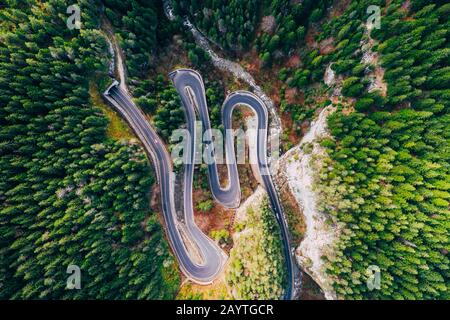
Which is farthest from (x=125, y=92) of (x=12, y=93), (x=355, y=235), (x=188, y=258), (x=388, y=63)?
(x=355, y=235)

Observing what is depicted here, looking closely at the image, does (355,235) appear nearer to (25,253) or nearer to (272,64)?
(272,64)

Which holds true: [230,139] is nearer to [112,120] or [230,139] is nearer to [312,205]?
[312,205]

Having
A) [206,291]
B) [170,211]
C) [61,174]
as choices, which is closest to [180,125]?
[170,211]

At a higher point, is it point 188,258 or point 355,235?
point 355,235

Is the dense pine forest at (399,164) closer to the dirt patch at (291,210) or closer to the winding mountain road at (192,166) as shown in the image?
the dirt patch at (291,210)
